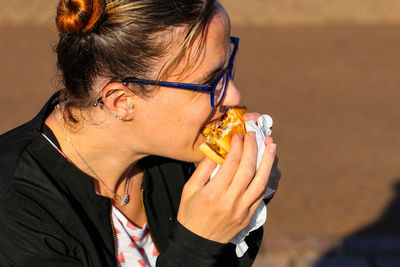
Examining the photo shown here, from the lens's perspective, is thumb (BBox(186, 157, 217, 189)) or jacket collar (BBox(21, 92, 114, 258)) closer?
jacket collar (BBox(21, 92, 114, 258))

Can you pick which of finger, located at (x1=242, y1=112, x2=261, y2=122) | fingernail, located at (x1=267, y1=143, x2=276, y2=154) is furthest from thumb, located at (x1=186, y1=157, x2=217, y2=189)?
finger, located at (x1=242, y1=112, x2=261, y2=122)

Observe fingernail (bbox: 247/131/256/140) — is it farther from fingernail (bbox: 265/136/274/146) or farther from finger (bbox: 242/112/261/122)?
finger (bbox: 242/112/261/122)

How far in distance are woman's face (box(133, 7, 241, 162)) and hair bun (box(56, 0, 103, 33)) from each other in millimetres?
414

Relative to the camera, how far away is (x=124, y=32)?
2.35 m

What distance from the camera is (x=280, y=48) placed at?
11.7m

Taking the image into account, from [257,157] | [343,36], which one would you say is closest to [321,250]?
[257,157]

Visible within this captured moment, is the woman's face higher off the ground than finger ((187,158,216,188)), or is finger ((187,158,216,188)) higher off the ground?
the woman's face

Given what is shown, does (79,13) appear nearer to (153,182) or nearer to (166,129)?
(166,129)

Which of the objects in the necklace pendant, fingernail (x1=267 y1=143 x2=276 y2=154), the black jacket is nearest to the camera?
the black jacket

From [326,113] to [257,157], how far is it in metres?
6.10

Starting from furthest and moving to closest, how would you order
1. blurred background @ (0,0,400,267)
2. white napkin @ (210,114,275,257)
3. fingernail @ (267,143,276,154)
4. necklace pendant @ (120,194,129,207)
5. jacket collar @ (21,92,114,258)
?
blurred background @ (0,0,400,267) → necklace pendant @ (120,194,129,207) → white napkin @ (210,114,275,257) → fingernail @ (267,143,276,154) → jacket collar @ (21,92,114,258)

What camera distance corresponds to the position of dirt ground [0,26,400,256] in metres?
6.12

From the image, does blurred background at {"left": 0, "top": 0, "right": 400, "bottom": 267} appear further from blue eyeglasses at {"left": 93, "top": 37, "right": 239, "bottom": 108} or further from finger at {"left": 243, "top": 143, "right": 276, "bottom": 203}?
finger at {"left": 243, "top": 143, "right": 276, "bottom": 203}

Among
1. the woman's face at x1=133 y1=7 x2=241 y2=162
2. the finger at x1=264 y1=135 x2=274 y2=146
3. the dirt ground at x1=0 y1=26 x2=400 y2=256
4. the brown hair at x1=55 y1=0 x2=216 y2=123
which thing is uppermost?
the brown hair at x1=55 y1=0 x2=216 y2=123
